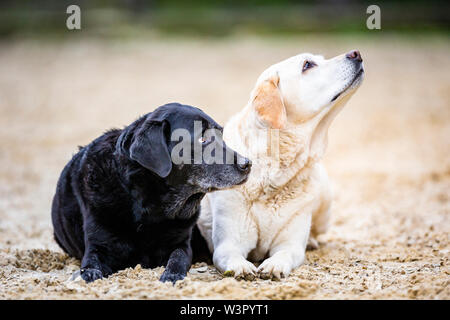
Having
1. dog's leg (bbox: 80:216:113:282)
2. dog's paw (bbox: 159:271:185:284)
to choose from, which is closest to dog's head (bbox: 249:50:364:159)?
dog's paw (bbox: 159:271:185:284)

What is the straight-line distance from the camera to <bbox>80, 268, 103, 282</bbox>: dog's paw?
3.96 meters

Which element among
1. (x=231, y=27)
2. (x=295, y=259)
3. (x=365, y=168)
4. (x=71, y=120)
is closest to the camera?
(x=295, y=259)

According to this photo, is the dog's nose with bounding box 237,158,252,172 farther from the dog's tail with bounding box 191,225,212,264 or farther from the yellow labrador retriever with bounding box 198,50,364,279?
the dog's tail with bounding box 191,225,212,264

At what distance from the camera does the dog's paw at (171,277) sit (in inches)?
155

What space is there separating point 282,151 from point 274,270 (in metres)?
0.99

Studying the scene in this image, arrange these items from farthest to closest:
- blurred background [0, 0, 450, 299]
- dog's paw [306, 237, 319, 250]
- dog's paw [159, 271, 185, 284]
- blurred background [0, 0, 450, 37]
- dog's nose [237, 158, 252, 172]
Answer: blurred background [0, 0, 450, 37] < dog's paw [306, 237, 319, 250] < blurred background [0, 0, 450, 299] < dog's nose [237, 158, 252, 172] < dog's paw [159, 271, 185, 284]

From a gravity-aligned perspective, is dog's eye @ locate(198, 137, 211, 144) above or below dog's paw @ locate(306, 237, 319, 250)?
above

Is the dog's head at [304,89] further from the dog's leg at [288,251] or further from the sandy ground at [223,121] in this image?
the sandy ground at [223,121]

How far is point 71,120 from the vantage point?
39.5ft

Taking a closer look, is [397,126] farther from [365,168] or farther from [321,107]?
[321,107]

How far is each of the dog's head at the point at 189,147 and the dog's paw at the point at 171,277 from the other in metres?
0.61

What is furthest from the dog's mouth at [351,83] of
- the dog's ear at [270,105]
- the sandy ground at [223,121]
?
the sandy ground at [223,121]
